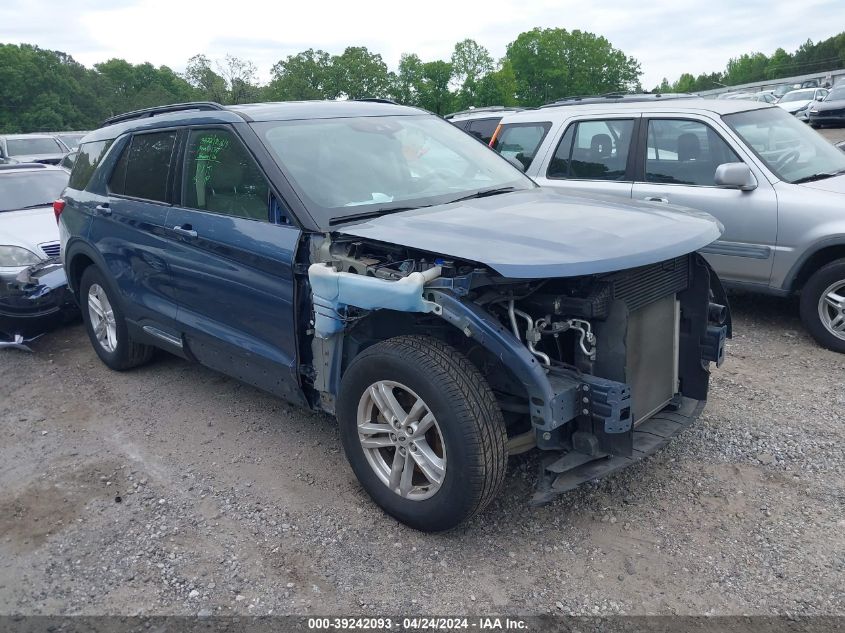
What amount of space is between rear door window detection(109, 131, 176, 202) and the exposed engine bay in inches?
66.0

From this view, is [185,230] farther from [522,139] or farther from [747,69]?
[747,69]

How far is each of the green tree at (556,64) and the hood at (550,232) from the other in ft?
210

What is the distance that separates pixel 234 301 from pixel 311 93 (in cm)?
4260

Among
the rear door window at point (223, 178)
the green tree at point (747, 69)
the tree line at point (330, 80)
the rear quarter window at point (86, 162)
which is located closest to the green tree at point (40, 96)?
the tree line at point (330, 80)

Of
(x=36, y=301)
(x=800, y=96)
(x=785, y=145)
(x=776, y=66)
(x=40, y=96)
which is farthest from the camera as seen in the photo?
(x=776, y=66)

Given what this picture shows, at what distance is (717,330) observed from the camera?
Result: 11.8 ft

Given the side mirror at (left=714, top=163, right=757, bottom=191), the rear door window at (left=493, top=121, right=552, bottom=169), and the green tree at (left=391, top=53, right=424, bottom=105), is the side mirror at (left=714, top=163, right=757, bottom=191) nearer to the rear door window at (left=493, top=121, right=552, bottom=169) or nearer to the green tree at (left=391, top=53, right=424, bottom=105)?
the rear door window at (left=493, top=121, right=552, bottom=169)

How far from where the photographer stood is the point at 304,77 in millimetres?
46156

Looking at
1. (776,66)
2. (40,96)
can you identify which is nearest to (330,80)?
(40,96)

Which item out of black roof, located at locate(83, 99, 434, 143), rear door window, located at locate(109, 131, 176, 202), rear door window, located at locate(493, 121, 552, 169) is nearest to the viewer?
black roof, located at locate(83, 99, 434, 143)

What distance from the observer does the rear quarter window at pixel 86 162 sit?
17.5ft

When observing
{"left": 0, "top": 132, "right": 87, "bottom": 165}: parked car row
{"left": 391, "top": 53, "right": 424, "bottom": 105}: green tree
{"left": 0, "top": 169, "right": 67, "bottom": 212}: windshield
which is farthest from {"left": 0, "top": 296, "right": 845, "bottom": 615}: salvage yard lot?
{"left": 391, "top": 53, "right": 424, "bottom": 105}: green tree

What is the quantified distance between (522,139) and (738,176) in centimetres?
242

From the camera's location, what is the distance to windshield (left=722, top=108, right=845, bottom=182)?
5543 millimetres
